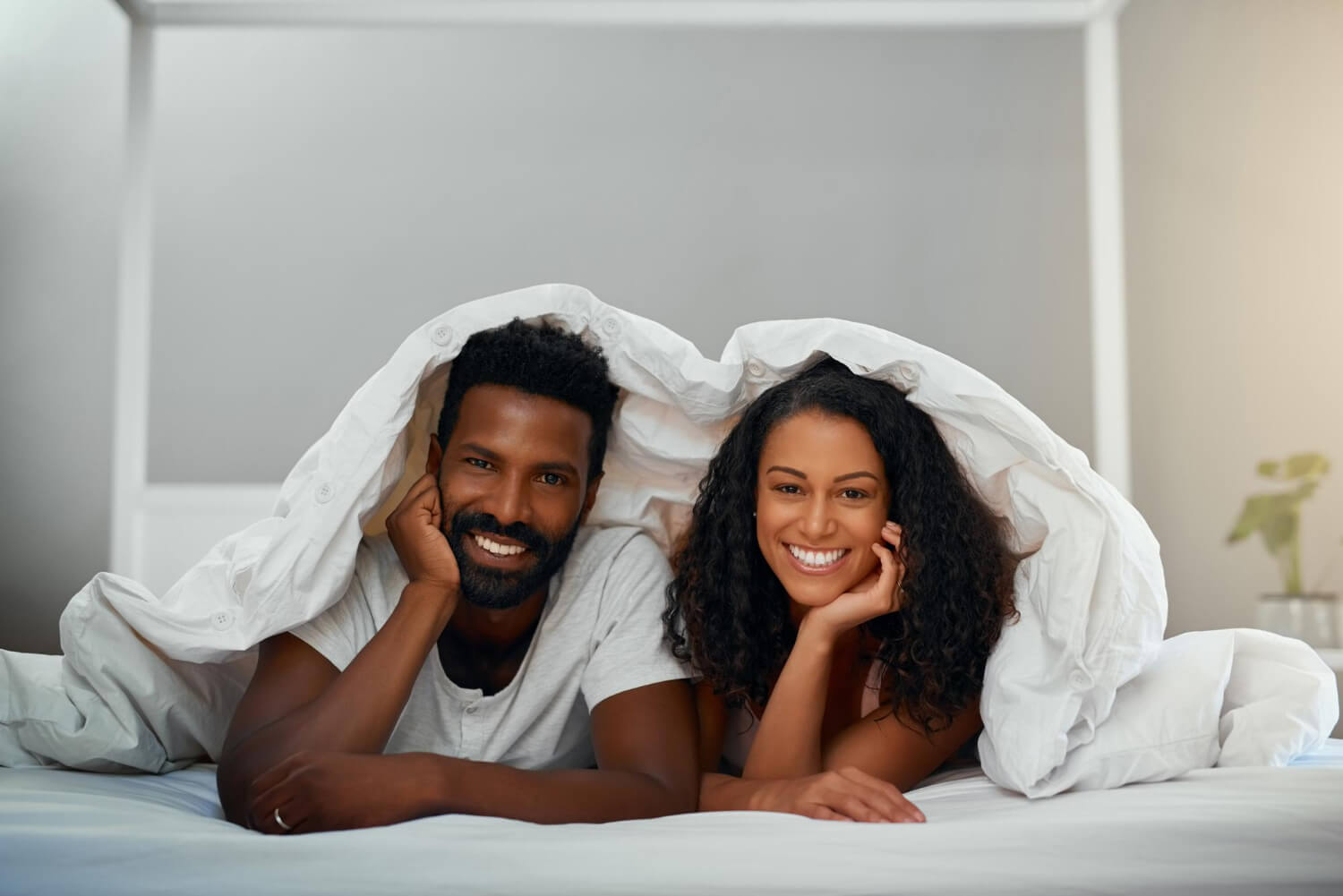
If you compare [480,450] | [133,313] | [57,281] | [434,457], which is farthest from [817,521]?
[57,281]

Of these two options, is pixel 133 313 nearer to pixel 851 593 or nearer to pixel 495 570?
pixel 495 570

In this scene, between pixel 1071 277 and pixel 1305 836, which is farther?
pixel 1071 277

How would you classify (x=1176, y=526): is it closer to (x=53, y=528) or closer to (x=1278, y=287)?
(x=1278, y=287)

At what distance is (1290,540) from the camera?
101 inches

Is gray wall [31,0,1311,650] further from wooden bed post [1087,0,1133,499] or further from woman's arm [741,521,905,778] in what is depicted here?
woman's arm [741,521,905,778]

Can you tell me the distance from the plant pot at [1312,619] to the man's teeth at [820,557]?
163 centimetres

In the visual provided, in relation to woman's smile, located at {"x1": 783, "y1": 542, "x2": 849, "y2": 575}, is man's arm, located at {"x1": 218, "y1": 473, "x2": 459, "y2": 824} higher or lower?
lower

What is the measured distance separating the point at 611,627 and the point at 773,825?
1.44 ft

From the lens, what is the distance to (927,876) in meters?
0.85

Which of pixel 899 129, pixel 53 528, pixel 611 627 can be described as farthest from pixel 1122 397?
pixel 53 528

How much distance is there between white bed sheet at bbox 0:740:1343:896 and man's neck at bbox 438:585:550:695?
461mm

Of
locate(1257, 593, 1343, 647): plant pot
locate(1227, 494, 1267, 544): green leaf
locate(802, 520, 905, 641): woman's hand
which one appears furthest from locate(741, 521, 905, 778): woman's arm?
locate(1227, 494, 1267, 544): green leaf

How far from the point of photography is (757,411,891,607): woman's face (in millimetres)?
1323

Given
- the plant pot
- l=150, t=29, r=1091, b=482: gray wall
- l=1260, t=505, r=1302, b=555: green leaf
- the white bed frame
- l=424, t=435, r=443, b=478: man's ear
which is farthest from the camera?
l=150, t=29, r=1091, b=482: gray wall
